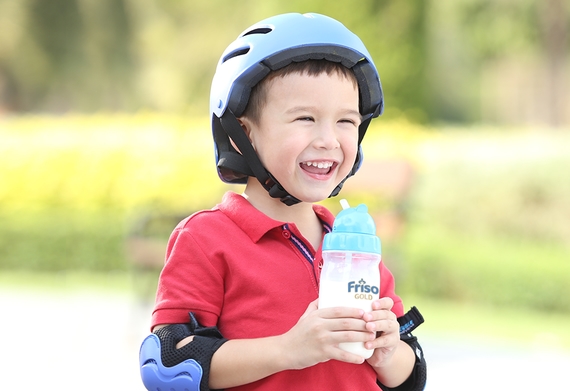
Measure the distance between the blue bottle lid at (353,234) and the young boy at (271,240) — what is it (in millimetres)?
184

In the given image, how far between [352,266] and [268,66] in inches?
26.8

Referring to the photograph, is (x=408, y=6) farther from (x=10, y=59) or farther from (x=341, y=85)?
(x=10, y=59)

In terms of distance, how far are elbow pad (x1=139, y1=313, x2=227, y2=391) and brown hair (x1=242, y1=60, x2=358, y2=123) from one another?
0.63 meters

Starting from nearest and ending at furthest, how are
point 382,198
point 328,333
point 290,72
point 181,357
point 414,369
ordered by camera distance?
point 328,333, point 181,357, point 290,72, point 414,369, point 382,198

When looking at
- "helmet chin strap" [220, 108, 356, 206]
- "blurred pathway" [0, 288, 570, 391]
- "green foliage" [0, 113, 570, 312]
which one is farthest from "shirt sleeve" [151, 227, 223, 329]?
"green foliage" [0, 113, 570, 312]

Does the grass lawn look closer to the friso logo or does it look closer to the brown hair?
the brown hair

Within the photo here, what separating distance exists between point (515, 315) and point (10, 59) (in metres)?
29.5

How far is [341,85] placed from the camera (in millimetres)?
2572

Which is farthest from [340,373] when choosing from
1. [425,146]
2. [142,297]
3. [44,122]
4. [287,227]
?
[44,122]

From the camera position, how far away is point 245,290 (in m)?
2.47

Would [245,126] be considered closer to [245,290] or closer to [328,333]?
[245,290]

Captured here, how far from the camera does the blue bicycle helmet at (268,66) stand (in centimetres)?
257

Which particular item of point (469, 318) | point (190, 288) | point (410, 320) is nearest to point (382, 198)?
point (469, 318)

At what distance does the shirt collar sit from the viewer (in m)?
2.56
